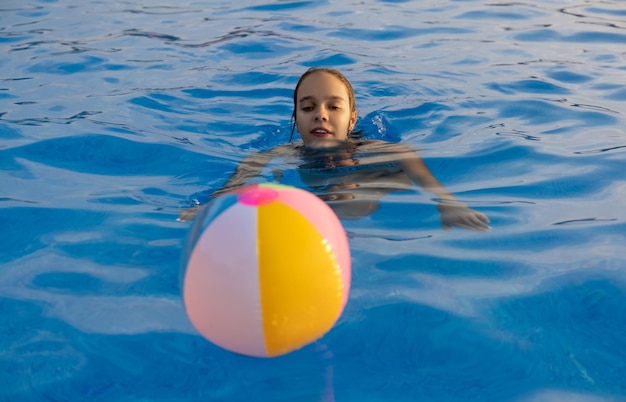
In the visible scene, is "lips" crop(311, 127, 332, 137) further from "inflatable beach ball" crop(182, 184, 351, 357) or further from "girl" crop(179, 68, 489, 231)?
"inflatable beach ball" crop(182, 184, 351, 357)

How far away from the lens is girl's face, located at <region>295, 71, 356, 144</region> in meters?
4.92

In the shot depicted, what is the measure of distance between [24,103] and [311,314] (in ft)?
15.7

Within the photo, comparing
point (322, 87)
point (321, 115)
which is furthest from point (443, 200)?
point (322, 87)

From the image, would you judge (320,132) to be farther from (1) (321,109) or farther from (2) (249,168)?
(2) (249,168)

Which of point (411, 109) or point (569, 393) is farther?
point (411, 109)

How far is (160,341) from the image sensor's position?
304 centimetres

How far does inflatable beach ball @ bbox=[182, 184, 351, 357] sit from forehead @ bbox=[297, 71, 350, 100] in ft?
7.95

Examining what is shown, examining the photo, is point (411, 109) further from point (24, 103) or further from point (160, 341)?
point (160, 341)

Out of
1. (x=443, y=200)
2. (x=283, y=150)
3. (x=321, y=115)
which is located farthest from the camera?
(x=283, y=150)

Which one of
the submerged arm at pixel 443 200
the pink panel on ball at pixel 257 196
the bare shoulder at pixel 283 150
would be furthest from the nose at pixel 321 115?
the pink panel on ball at pixel 257 196

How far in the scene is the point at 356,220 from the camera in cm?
401

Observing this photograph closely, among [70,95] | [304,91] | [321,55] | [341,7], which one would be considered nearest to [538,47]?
[321,55]

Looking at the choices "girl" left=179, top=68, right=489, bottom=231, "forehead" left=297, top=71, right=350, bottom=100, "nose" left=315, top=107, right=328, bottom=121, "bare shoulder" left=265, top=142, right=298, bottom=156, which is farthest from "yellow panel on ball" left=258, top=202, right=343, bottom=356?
"bare shoulder" left=265, top=142, right=298, bottom=156

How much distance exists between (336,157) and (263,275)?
2609mm
